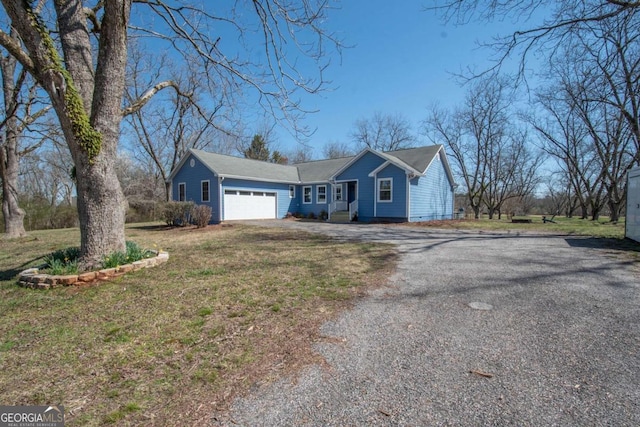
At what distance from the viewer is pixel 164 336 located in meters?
2.99

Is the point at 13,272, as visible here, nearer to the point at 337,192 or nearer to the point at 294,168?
the point at 337,192

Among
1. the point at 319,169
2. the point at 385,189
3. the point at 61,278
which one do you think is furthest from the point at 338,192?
the point at 61,278

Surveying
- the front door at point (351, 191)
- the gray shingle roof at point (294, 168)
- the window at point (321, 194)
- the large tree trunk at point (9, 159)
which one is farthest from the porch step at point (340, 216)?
the large tree trunk at point (9, 159)

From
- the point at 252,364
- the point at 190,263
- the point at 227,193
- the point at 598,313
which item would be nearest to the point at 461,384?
the point at 252,364

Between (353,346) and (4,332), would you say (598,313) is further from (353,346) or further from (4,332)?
(4,332)

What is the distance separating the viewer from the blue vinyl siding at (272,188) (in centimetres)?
1798

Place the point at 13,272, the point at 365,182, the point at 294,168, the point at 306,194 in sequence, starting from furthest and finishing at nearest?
the point at 294,168
the point at 306,194
the point at 365,182
the point at 13,272

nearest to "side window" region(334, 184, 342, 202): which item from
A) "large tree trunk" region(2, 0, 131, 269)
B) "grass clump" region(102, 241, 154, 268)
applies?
"grass clump" region(102, 241, 154, 268)

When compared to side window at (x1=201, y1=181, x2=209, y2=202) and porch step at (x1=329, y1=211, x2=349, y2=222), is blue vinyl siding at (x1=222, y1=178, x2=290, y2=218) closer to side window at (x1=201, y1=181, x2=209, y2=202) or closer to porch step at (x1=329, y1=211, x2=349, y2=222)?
side window at (x1=201, y1=181, x2=209, y2=202)

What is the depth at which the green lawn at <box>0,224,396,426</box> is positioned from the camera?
2.08 meters

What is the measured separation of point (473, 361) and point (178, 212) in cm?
1483

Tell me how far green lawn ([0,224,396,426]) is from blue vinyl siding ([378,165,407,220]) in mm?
11470

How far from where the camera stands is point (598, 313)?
134 inches

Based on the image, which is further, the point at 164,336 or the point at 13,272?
the point at 13,272
